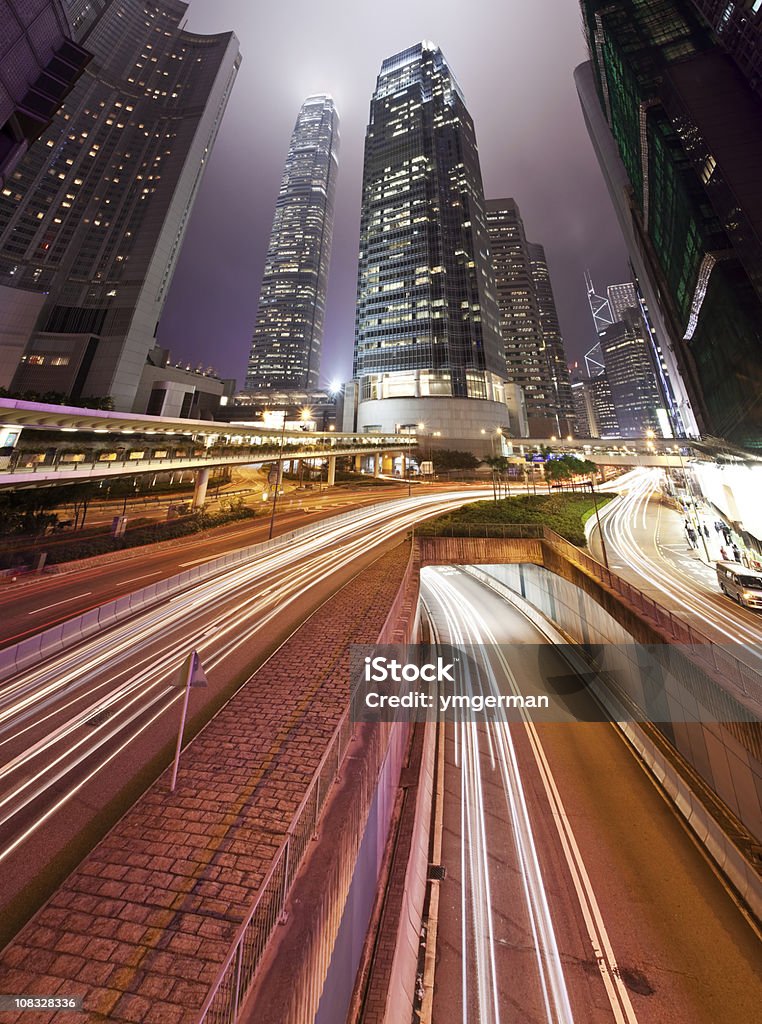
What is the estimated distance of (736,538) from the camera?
35125 millimetres

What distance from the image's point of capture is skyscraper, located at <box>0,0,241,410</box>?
6328 cm

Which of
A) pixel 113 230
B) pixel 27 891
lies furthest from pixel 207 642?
pixel 113 230

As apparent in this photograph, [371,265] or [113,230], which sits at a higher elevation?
[371,265]

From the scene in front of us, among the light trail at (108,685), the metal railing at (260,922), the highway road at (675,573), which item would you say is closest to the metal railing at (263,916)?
the metal railing at (260,922)

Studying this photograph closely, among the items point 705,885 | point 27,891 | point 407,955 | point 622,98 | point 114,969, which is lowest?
point 407,955

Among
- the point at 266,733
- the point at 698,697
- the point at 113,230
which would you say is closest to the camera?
the point at 266,733

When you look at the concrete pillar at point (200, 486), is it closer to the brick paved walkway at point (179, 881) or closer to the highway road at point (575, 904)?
the brick paved walkway at point (179, 881)

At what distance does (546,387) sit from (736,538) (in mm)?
125579

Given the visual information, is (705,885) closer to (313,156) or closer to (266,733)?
(266,733)

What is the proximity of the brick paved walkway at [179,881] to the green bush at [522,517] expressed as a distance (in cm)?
1961

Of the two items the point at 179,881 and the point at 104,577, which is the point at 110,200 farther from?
the point at 179,881

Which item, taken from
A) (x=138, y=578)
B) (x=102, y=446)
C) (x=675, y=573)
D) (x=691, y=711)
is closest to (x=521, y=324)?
(x=675, y=573)

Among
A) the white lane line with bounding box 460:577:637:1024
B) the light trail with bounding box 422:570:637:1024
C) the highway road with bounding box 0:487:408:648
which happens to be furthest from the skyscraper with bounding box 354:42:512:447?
the white lane line with bounding box 460:577:637:1024

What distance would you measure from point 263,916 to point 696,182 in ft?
217
